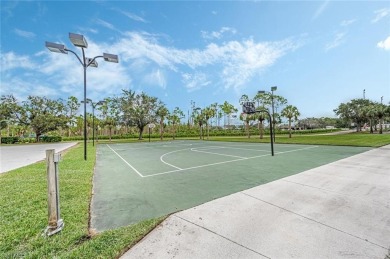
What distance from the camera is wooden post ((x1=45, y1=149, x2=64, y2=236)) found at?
9.62ft

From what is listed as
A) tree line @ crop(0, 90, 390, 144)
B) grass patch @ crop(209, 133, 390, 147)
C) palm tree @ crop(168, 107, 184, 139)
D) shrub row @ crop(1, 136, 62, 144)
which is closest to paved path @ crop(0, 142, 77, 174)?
tree line @ crop(0, 90, 390, 144)

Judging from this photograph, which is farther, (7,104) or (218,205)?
(7,104)

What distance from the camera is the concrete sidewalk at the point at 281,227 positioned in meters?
2.45

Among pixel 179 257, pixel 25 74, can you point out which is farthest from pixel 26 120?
pixel 179 257

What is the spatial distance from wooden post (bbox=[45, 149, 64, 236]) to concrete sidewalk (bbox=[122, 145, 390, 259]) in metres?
1.35

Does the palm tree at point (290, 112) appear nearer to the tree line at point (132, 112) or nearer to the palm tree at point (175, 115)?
the tree line at point (132, 112)

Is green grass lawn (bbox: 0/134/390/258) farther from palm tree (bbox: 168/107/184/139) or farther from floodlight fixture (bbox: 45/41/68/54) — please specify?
palm tree (bbox: 168/107/184/139)

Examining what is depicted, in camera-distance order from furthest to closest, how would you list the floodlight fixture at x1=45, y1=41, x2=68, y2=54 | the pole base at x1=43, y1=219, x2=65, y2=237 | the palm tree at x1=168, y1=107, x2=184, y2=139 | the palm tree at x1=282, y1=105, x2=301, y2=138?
1. the palm tree at x1=168, y1=107, x2=184, y2=139
2. the palm tree at x1=282, y1=105, x2=301, y2=138
3. the floodlight fixture at x1=45, y1=41, x2=68, y2=54
4. the pole base at x1=43, y1=219, x2=65, y2=237

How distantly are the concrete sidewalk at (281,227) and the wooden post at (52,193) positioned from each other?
135cm

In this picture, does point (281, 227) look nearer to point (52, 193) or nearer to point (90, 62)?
point (52, 193)

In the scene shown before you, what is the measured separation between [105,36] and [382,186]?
19433 millimetres

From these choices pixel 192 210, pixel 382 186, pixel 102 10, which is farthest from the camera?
pixel 102 10

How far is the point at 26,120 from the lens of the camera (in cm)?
3472

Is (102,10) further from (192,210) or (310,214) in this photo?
(310,214)
